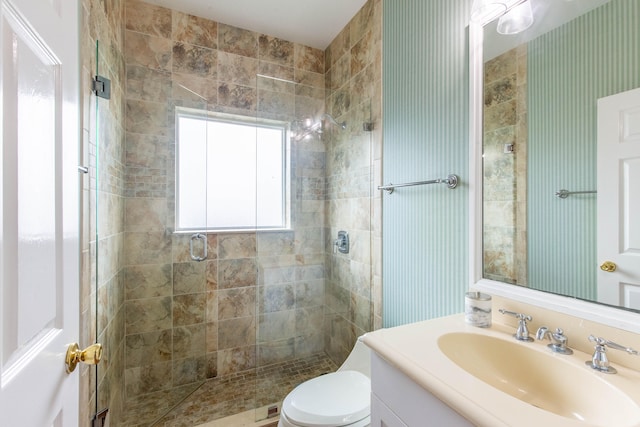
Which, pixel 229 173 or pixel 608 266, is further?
pixel 229 173

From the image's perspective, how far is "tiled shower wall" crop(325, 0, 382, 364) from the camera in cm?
174

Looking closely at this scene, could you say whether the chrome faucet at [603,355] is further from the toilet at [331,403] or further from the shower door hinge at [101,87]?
the shower door hinge at [101,87]

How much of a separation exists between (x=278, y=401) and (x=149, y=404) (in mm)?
847

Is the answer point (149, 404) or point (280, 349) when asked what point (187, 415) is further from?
point (280, 349)

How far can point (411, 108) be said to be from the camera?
1464 millimetres

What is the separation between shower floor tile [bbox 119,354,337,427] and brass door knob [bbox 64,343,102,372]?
1.38 m

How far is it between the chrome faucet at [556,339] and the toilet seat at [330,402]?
31.4 inches

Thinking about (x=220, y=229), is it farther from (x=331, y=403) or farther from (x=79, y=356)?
(x=79, y=356)

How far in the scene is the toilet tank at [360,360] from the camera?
1624mm

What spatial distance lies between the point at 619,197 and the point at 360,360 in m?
1.44

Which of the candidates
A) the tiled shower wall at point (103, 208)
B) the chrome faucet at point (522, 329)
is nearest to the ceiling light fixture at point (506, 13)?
the chrome faucet at point (522, 329)

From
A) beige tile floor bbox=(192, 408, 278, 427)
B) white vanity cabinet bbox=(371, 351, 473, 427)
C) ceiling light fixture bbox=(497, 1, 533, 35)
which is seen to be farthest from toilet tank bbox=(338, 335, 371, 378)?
ceiling light fixture bbox=(497, 1, 533, 35)

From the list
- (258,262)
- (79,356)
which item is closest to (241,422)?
(258,262)

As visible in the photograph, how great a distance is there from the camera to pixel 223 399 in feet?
6.32
